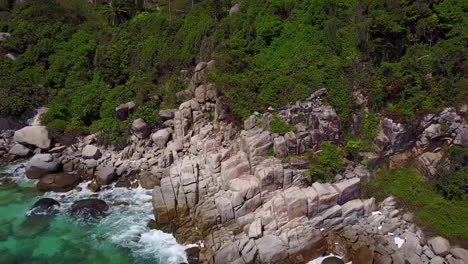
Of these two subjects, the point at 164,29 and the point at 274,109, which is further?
the point at 164,29

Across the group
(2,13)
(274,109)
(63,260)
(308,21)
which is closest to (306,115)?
(274,109)

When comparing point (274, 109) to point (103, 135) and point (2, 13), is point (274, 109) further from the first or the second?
point (2, 13)

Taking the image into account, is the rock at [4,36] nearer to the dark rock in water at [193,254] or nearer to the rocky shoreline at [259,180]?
the rocky shoreline at [259,180]

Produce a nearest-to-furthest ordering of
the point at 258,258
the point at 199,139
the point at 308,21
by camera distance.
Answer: the point at 258,258 → the point at 199,139 → the point at 308,21

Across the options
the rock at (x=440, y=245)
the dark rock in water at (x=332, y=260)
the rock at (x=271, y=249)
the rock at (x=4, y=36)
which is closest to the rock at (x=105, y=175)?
the rock at (x=271, y=249)

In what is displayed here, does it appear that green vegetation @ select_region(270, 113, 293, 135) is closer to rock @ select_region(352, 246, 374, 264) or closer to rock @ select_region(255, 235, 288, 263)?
rock @ select_region(255, 235, 288, 263)
